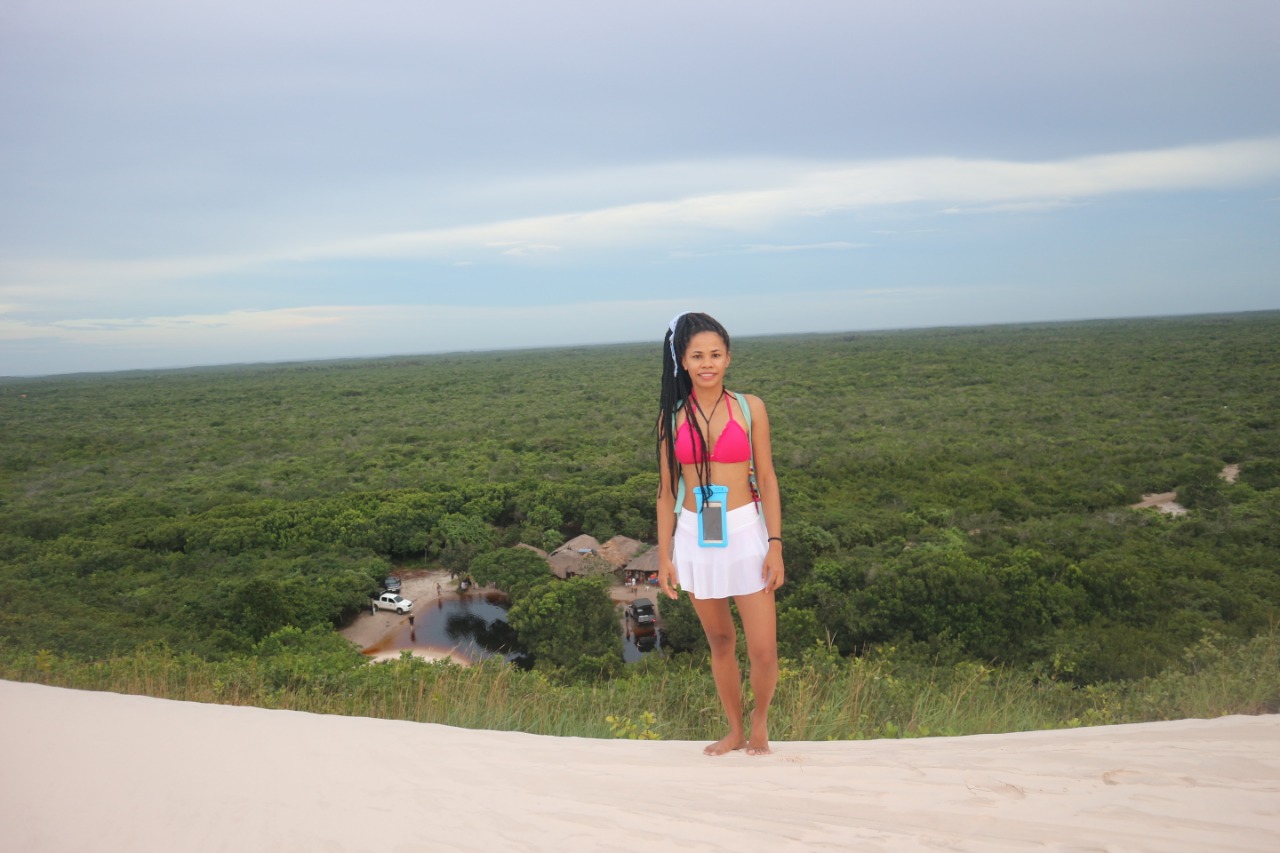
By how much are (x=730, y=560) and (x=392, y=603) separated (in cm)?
1692

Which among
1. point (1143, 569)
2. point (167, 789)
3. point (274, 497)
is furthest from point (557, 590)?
point (274, 497)

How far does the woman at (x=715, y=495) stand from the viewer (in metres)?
2.59

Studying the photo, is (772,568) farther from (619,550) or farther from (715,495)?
(619,550)

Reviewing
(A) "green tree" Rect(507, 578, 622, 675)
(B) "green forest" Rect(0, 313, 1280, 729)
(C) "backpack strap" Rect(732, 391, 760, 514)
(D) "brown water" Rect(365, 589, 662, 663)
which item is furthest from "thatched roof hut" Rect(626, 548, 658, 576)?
(C) "backpack strap" Rect(732, 391, 760, 514)

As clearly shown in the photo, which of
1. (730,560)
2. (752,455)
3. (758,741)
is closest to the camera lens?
(730,560)

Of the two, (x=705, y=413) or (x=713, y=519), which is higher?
(x=705, y=413)

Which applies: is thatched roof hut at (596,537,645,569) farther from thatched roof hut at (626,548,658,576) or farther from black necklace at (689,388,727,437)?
black necklace at (689,388,727,437)

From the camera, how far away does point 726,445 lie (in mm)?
2600

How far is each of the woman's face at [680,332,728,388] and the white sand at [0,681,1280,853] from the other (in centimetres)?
145

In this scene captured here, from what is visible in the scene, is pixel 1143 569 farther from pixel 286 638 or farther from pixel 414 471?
pixel 414 471

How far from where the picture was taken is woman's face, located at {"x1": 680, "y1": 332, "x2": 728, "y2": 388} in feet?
8.68

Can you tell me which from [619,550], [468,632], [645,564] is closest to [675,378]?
[468,632]

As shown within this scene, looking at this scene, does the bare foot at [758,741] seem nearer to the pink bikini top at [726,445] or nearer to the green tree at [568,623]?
the pink bikini top at [726,445]

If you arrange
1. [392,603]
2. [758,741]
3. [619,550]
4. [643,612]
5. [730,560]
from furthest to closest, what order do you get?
[619,550] < [392,603] < [643,612] < [758,741] < [730,560]
